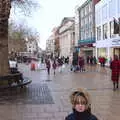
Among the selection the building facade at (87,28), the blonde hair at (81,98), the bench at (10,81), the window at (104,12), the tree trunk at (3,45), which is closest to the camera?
the blonde hair at (81,98)

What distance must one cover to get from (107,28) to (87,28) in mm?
24286

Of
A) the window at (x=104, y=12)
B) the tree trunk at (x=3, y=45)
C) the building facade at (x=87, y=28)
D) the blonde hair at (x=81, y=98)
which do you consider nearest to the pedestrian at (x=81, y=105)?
the blonde hair at (x=81, y=98)

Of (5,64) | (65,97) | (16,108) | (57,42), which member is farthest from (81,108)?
(57,42)

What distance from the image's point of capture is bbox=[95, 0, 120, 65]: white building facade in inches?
2081

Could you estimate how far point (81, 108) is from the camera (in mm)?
4312

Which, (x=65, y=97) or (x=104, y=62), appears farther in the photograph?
(x=104, y=62)

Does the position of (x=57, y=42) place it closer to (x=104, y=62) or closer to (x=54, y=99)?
(x=104, y=62)

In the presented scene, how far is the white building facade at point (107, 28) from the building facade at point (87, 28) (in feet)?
17.8

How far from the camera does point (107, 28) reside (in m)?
59.1

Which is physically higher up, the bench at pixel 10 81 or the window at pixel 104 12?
the window at pixel 104 12

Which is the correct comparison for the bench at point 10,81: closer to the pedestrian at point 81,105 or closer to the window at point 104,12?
the pedestrian at point 81,105

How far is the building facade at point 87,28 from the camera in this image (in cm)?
7650

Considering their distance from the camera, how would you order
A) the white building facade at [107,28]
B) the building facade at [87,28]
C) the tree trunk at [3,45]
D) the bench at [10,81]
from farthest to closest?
the building facade at [87,28], the white building facade at [107,28], the tree trunk at [3,45], the bench at [10,81]

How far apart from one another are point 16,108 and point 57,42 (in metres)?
156
